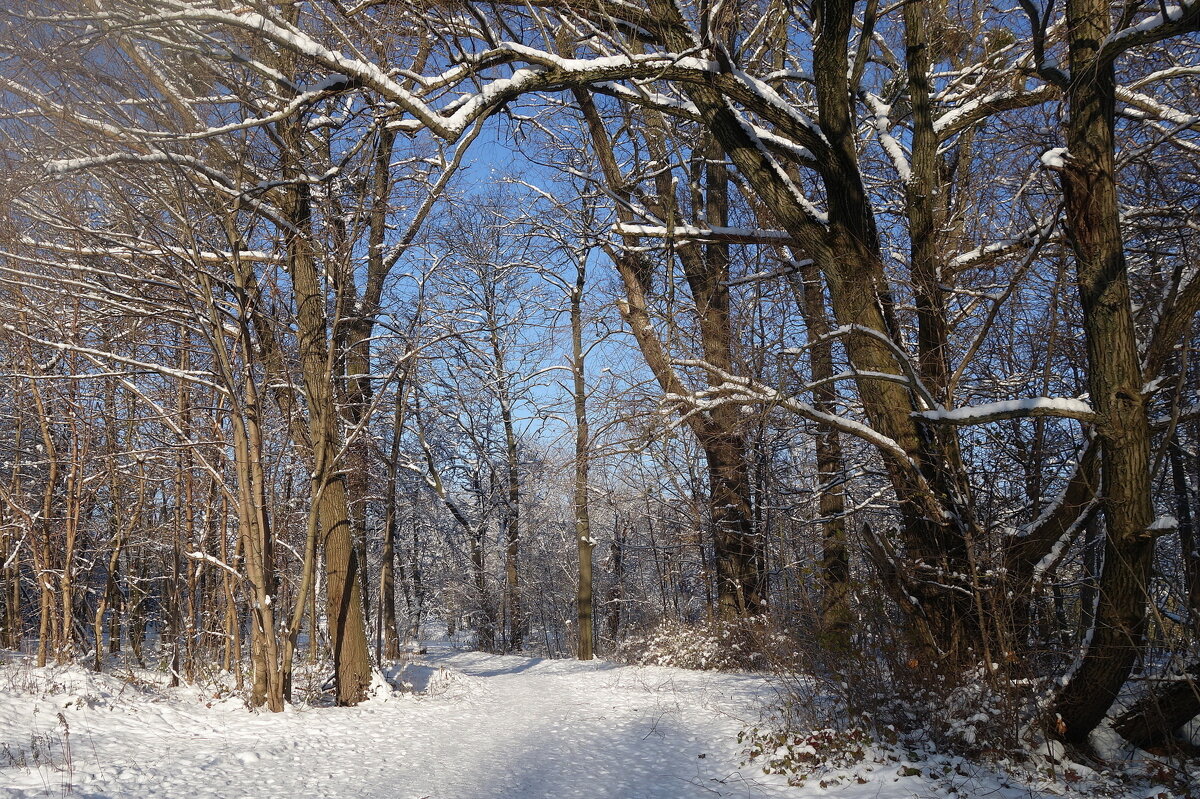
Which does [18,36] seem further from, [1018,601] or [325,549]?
[1018,601]

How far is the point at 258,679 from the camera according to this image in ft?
26.3

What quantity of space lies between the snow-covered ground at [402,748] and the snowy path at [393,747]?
0.07 feet

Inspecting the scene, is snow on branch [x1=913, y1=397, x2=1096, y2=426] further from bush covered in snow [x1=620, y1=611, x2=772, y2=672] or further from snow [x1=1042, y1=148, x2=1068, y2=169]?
bush covered in snow [x1=620, y1=611, x2=772, y2=672]

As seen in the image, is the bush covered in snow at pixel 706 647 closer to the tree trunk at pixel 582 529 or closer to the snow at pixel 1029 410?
the tree trunk at pixel 582 529

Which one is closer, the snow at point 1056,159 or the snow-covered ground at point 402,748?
the snow at point 1056,159

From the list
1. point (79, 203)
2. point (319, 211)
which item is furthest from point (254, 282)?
point (79, 203)

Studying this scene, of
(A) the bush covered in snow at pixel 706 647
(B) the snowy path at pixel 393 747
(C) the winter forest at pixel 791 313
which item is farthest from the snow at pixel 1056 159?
(A) the bush covered in snow at pixel 706 647

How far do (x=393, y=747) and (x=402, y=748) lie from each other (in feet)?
0.27

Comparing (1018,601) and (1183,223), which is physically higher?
(1183,223)

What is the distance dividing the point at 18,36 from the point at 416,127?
3732 millimetres

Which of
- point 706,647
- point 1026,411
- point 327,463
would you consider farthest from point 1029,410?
point 706,647

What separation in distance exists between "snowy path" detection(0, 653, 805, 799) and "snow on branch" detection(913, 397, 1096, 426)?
9.56 ft

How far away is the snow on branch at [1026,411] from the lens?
4562 mm

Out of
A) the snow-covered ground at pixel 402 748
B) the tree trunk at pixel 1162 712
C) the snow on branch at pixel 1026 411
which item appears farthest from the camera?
the snow-covered ground at pixel 402 748
